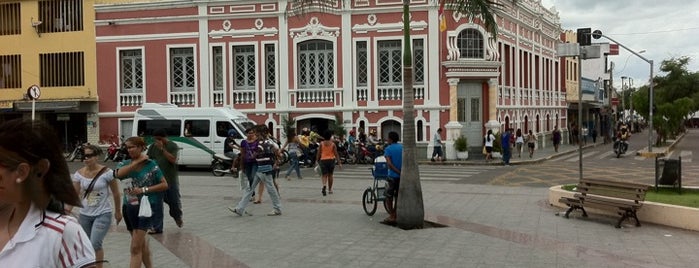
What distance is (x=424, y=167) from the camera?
25391 millimetres

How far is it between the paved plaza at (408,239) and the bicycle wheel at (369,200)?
163 mm

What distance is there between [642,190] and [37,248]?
10.3 metres

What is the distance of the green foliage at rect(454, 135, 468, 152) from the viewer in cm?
2794

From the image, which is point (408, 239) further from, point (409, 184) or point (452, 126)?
point (452, 126)

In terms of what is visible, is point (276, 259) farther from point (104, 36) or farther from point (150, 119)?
point (104, 36)

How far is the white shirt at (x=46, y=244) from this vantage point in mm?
2604

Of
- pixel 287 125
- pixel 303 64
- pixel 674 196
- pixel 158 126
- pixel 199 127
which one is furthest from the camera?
pixel 303 64

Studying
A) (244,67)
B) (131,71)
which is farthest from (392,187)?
(131,71)

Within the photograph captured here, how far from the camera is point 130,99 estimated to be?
103ft

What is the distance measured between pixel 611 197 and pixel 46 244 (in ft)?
34.6

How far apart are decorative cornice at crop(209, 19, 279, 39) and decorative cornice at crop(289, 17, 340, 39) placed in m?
0.87

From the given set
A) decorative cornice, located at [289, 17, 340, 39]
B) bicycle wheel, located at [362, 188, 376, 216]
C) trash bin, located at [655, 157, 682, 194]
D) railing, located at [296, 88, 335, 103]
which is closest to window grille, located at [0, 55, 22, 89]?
decorative cornice, located at [289, 17, 340, 39]

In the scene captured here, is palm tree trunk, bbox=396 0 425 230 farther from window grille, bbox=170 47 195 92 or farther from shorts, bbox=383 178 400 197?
window grille, bbox=170 47 195 92

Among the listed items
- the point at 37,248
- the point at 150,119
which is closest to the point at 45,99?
the point at 150,119
